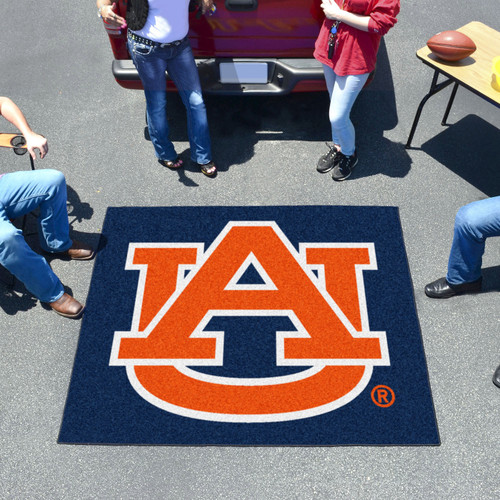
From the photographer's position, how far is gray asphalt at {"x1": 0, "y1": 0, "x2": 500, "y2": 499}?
2.92 metres

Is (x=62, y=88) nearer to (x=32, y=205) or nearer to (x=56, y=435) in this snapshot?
(x=32, y=205)

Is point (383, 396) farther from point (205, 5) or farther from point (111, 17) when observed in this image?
point (111, 17)

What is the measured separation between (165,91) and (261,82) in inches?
26.5

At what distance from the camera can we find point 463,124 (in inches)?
176

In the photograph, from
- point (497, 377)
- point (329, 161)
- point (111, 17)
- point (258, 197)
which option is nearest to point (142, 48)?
point (111, 17)

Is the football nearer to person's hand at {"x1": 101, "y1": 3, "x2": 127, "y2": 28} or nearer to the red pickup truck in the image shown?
the red pickup truck

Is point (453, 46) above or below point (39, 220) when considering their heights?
above

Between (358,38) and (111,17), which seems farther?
(111,17)

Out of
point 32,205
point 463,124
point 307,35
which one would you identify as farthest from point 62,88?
point 463,124

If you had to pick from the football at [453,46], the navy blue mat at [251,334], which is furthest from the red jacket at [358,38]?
the navy blue mat at [251,334]

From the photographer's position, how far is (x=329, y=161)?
4137mm

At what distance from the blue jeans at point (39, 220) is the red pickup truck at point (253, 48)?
1.01 metres

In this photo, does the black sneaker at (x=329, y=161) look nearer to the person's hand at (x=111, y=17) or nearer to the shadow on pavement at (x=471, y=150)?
the shadow on pavement at (x=471, y=150)

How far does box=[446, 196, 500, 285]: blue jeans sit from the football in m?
1.04
